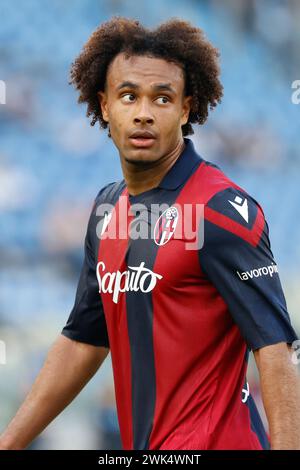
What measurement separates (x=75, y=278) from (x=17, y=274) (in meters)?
0.38

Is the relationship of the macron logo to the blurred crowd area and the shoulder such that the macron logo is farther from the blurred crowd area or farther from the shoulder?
the blurred crowd area

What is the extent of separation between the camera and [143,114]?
3498mm

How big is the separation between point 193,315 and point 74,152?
3.58 metres

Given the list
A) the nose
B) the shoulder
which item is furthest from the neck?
the shoulder

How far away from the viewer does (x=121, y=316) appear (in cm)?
354

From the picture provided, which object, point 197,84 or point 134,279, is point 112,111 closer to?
point 197,84

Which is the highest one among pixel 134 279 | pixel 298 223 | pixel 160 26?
pixel 160 26

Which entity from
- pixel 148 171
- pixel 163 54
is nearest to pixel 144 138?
pixel 148 171

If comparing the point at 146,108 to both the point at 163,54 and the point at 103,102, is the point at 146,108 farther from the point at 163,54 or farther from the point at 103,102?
the point at 103,102

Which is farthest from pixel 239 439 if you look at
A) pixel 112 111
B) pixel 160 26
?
pixel 160 26

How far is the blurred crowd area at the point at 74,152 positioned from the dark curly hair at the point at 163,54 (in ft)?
8.69

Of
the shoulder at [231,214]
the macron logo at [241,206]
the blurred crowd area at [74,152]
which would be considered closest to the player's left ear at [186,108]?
the shoulder at [231,214]

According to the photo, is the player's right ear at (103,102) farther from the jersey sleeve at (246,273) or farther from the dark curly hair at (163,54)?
the jersey sleeve at (246,273)

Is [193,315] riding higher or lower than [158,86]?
lower
